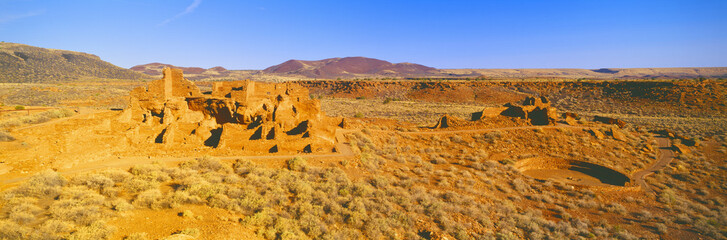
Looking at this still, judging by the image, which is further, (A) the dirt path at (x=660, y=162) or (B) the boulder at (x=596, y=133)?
(B) the boulder at (x=596, y=133)

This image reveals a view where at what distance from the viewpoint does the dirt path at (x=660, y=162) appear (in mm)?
15147

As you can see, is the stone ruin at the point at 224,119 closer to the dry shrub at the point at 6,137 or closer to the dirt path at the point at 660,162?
the dry shrub at the point at 6,137

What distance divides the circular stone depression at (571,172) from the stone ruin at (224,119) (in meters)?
12.5

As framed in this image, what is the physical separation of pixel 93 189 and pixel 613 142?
30.0m

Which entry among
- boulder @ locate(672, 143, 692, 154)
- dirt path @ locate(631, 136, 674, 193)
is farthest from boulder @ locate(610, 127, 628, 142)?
boulder @ locate(672, 143, 692, 154)

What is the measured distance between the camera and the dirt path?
1515cm

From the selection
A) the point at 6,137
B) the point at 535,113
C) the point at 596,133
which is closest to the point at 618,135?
the point at 596,133

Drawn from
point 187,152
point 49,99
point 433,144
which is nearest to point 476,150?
point 433,144

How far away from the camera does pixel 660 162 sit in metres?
18.7

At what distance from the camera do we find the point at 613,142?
22125 mm

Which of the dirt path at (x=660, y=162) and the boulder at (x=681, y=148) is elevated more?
the boulder at (x=681, y=148)

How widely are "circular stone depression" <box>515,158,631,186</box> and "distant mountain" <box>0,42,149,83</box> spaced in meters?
79.0

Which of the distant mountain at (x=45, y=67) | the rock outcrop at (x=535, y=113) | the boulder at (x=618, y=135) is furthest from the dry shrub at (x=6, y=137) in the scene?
the distant mountain at (x=45, y=67)

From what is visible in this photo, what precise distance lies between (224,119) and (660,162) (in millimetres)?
27603
